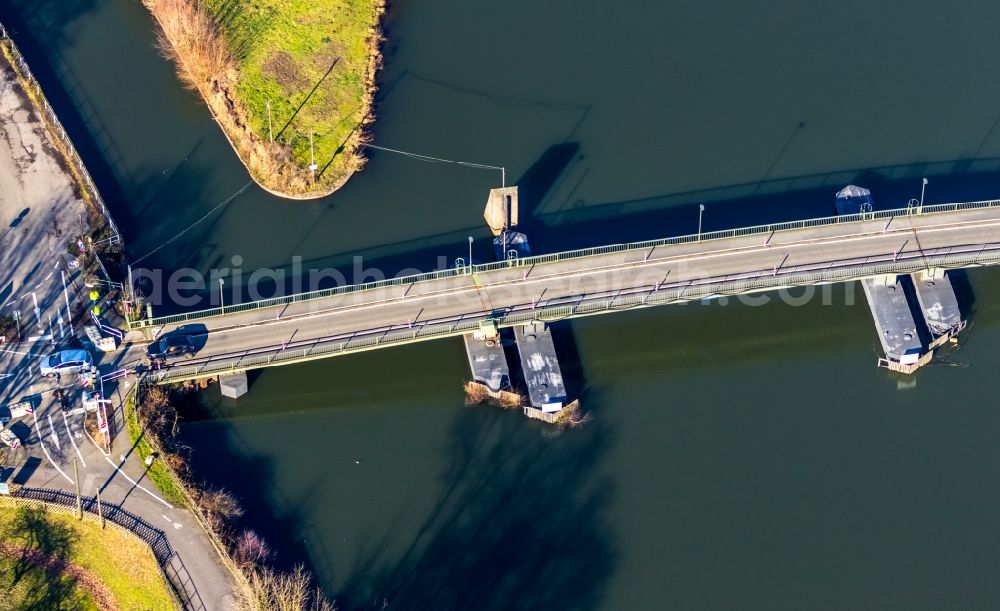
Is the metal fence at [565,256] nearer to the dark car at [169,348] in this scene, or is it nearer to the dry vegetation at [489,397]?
the dark car at [169,348]

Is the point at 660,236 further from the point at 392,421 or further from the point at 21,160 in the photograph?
the point at 21,160

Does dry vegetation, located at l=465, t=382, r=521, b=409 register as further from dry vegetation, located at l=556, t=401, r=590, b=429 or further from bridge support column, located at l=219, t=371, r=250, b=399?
bridge support column, located at l=219, t=371, r=250, b=399

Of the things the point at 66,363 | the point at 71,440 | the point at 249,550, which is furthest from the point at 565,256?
the point at 71,440

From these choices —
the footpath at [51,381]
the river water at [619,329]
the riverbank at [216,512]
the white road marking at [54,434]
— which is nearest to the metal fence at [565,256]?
the river water at [619,329]

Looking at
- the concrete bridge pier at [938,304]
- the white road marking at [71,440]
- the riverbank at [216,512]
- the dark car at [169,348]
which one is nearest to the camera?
the riverbank at [216,512]

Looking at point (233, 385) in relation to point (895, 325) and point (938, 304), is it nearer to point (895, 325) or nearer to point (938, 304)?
point (895, 325)

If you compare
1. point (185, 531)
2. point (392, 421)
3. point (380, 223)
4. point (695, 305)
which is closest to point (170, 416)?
point (185, 531)

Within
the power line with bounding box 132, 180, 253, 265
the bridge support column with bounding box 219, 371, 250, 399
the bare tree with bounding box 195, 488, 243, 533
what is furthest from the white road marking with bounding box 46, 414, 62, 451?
the power line with bounding box 132, 180, 253, 265
